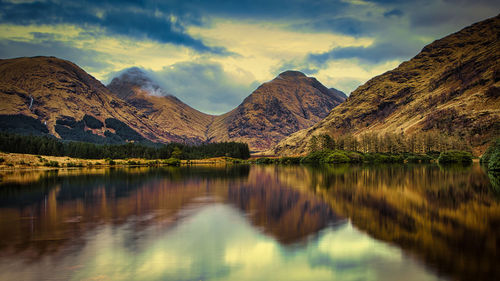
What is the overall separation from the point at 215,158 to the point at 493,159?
477ft

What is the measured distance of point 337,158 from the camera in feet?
430

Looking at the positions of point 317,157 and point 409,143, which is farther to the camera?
point 409,143

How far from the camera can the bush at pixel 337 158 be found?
425 feet

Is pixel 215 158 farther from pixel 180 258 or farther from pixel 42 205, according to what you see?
pixel 180 258

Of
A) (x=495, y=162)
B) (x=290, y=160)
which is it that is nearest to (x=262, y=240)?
(x=495, y=162)

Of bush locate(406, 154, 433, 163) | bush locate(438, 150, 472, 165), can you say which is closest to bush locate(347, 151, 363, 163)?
bush locate(406, 154, 433, 163)

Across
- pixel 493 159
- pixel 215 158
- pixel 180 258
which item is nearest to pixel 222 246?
pixel 180 258

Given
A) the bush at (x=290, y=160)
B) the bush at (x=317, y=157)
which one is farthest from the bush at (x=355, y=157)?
the bush at (x=290, y=160)

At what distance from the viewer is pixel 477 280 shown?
407 inches

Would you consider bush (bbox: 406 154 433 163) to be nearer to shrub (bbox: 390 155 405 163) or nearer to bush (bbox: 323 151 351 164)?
shrub (bbox: 390 155 405 163)

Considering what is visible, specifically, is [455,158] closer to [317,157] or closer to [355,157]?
[355,157]

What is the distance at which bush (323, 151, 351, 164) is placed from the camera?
12950cm

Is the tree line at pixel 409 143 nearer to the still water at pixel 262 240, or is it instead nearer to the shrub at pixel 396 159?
the shrub at pixel 396 159

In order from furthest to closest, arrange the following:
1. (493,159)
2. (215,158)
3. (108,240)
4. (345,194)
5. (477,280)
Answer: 1. (215,158)
2. (493,159)
3. (345,194)
4. (108,240)
5. (477,280)
